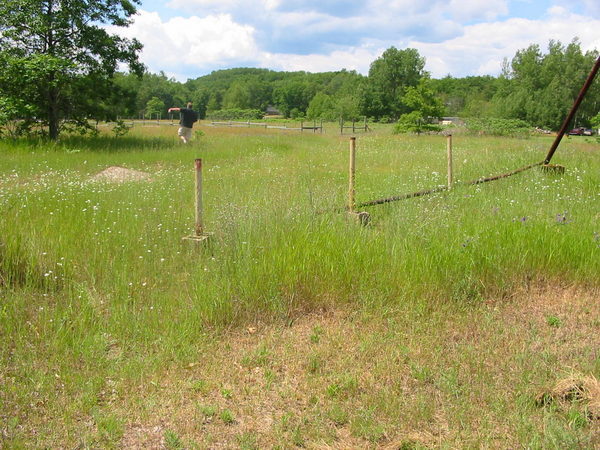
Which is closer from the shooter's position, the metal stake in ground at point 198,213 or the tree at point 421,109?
the metal stake in ground at point 198,213

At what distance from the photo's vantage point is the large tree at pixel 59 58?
15797 mm

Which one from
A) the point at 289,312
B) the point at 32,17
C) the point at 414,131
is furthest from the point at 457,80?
the point at 289,312

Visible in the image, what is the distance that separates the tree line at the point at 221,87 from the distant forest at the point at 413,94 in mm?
181

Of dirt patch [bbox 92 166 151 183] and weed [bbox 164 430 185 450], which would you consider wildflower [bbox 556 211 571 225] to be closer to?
weed [bbox 164 430 185 450]

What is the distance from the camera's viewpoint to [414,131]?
44.0m

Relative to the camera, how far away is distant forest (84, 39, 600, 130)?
7044cm

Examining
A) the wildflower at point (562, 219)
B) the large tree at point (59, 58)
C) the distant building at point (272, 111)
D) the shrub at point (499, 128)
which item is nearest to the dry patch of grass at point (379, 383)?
the wildflower at point (562, 219)

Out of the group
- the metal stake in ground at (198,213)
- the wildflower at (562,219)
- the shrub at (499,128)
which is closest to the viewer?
the metal stake in ground at (198,213)

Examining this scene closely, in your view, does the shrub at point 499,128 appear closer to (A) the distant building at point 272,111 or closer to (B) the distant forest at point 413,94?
(B) the distant forest at point 413,94

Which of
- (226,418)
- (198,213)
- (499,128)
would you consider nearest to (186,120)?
(198,213)

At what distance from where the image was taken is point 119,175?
12445 mm

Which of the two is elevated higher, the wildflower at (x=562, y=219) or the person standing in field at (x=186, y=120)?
the person standing in field at (x=186, y=120)

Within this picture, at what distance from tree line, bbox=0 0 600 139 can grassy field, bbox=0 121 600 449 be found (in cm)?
1131

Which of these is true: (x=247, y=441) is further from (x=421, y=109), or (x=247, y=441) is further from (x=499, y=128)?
(x=421, y=109)
